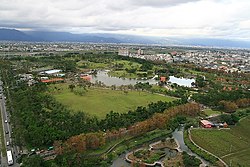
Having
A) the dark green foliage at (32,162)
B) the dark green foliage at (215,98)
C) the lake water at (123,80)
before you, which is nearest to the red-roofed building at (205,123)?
the dark green foliage at (215,98)

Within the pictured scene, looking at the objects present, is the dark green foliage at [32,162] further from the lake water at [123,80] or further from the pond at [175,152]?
the lake water at [123,80]

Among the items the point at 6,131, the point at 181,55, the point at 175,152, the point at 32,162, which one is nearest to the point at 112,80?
the point at 6,131

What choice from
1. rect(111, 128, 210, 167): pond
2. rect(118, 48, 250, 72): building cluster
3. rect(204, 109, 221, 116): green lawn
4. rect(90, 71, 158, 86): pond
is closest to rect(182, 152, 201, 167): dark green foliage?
rect(111, 128, 210, 167): pond

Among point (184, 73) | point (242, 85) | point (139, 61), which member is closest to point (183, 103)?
point (242, 85)

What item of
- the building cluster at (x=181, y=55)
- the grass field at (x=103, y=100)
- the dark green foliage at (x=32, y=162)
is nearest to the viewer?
the dark green foliage at (x=32, y=162)

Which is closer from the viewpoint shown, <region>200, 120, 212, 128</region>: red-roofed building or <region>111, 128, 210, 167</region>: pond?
<region>111, 128, 210, 167</region>: pond

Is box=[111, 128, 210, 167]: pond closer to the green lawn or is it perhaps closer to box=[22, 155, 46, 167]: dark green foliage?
box=[22, 155, 46, 167]: dark green foliage

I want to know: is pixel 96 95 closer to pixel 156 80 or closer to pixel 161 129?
pixel 161 129
